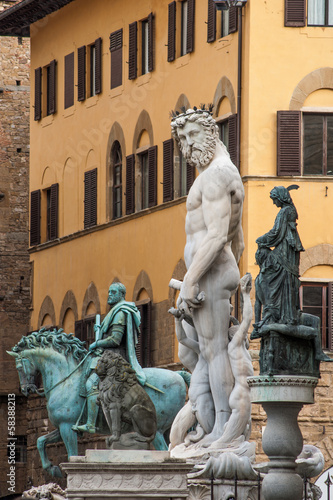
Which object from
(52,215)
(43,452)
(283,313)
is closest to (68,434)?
(43,452)

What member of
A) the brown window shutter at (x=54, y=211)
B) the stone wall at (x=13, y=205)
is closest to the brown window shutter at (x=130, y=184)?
the brown window shutter at (x=54, y=211)

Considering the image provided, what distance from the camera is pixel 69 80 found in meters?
53.1

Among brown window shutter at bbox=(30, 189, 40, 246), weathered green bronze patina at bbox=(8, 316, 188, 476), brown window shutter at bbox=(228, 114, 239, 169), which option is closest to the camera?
weathered green bronze patina at bbox=(8, 316, 188, 476)

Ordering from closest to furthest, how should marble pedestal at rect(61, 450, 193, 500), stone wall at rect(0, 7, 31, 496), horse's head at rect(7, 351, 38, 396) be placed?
1. marble pedestal at rect(61, 450, 193, 500)
2. horse's head at rect(7, 351, 38, 396)
3. stone wall at rect(0, 7, 31, 496)

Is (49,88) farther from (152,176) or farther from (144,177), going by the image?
(152,176)

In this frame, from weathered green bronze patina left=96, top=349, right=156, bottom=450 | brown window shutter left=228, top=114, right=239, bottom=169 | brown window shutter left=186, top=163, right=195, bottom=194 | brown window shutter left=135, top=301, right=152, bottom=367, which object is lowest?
weathered green bronze patina left=96, top=349, right=156, bottom=450

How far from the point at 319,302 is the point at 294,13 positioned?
5733mm

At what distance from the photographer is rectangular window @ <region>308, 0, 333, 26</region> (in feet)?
138

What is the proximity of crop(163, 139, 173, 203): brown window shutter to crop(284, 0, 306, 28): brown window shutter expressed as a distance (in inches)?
207

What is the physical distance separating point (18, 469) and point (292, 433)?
142 feet

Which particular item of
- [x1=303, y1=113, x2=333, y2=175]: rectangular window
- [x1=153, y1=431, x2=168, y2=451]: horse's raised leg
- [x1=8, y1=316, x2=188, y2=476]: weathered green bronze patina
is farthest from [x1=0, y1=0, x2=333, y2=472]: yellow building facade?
[x1=153, y1=431, x2=168, y2=451]: horse's raised leg

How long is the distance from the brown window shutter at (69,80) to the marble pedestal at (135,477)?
35.9m

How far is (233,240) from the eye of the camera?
1970cm

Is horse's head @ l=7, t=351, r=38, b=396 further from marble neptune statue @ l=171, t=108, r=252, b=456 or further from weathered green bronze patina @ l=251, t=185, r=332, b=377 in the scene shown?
weathered green bronze patina @ l=251, t=185, r=332, b=377
